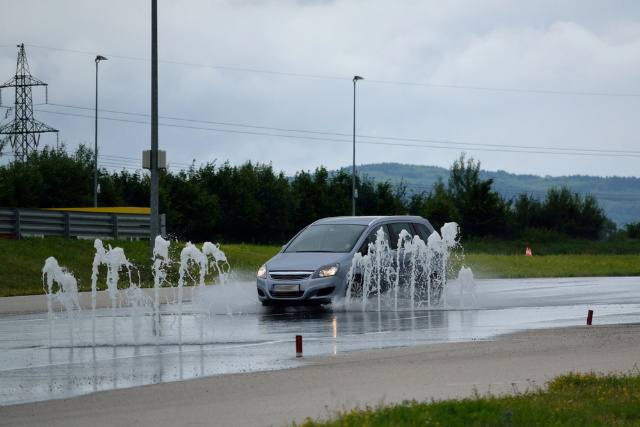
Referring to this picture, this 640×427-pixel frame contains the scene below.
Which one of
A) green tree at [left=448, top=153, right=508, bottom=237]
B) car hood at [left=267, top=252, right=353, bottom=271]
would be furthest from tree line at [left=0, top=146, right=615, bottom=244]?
car hood at [left=267, top=252, right=353, bottom=271]

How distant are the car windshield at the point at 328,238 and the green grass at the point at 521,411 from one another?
38.1 ft

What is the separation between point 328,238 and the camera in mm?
20703

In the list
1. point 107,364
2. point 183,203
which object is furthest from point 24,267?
point 183,203

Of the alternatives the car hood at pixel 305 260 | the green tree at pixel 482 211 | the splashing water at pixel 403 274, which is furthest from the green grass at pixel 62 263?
the green tree at pixel 482 211

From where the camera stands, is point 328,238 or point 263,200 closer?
point 328,238

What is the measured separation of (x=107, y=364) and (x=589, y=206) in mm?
84466

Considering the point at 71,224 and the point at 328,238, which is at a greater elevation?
the point at 71,224

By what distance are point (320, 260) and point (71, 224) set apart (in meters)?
16.8

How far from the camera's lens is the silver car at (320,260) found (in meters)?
18.7

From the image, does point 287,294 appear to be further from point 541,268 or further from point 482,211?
point 482,211

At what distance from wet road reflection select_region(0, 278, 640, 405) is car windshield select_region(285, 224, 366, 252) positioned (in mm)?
1445

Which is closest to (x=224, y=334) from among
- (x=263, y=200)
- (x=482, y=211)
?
(x=263, y=200)

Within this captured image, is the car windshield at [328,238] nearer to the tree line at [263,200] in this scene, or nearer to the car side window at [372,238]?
the car side window at [372,238]

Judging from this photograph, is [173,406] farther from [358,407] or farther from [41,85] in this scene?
[41,85]
